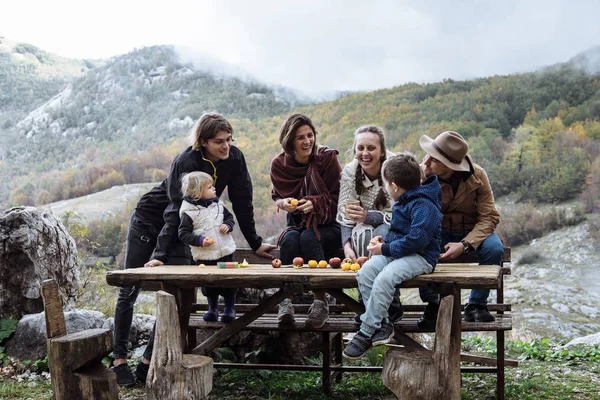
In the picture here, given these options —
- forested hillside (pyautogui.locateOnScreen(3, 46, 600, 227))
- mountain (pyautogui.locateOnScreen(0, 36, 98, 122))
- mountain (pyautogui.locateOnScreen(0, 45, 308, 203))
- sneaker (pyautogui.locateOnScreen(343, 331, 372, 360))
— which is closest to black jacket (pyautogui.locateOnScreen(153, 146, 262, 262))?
sneaker (pyautogui.locateOnScreen(343, 331, 372, 360))

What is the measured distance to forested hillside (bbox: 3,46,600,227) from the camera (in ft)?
52.9

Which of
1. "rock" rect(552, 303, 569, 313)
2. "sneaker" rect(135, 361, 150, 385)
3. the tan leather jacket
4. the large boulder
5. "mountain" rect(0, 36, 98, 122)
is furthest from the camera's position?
"mountain" rect(0, 36, 98, 122)

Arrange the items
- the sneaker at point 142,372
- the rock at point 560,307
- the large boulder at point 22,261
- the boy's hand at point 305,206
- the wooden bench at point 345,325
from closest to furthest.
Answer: the wooden bench at point 345,325, the boy's hand at point 305,206, the sneaker at point 142,372, the large boulder at point 22,261, the rock at point 560,307

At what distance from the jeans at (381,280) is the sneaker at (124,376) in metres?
2.11

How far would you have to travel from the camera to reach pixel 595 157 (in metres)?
15.7

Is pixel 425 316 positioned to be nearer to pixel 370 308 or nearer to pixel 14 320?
pixel 370 308

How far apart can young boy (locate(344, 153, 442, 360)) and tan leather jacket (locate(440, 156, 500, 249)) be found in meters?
0.79

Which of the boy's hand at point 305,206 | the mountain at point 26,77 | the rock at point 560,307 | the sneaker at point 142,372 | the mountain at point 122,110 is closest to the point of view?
the boy's hand at point 305,206

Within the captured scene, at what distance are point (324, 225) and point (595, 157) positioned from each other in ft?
42.6

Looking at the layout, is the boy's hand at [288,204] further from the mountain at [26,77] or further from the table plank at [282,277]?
the mountain at [26,77]

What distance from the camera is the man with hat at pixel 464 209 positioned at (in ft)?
14.0

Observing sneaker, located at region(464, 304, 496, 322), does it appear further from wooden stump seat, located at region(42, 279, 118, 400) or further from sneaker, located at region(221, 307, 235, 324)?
wooden stump seat, located at region(42, 279, 118, 400)

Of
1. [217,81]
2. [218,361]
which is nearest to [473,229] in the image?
[218,361]

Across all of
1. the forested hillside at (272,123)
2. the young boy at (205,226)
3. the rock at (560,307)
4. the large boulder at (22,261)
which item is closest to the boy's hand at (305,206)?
the young boy at (205,226)
